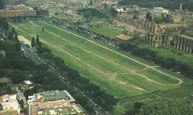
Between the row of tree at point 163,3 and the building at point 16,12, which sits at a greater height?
the row of tree at point 163,3

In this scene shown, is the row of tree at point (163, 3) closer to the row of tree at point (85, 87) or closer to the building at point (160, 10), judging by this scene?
the building at point (160, 10)

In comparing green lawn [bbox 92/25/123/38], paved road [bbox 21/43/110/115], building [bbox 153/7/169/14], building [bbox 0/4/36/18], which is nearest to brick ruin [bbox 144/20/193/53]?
green lawn [bbox 92/25/123/38]

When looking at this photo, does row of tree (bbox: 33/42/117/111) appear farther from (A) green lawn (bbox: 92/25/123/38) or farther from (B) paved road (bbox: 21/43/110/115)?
(A) green lawn (bbox: 92/25/123/38)

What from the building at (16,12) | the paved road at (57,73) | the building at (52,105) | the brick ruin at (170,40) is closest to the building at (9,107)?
the building at (52,105)

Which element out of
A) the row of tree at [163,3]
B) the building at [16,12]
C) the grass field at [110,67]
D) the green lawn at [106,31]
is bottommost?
the grass field at [110,67]

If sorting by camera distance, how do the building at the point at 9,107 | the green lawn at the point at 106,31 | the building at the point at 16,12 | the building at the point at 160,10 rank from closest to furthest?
the building at the point at 9,107
the green lawn at the point at 106,31
the building at the point at 16,12
the building at the point at 160,10

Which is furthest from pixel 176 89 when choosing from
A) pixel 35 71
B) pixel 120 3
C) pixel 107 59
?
pixel 120 3
